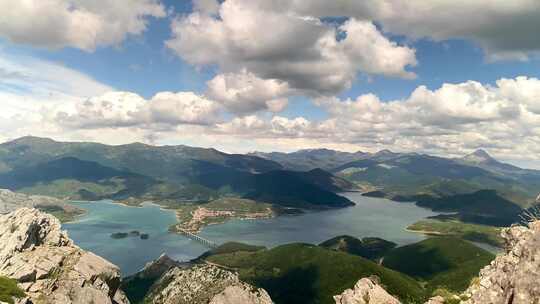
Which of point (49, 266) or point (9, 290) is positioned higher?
point (9, 290)

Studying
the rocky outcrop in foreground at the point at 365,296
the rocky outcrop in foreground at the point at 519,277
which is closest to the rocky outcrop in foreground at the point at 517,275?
the rocky outcrop in foreground at the point at 519,277

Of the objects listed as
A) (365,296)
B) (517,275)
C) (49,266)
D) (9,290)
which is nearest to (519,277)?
(517,275)

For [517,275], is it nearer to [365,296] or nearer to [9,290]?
[365,296]

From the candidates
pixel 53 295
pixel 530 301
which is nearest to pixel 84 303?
pixel 53 295

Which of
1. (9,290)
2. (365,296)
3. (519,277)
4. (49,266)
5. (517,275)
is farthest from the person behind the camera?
(49,266)

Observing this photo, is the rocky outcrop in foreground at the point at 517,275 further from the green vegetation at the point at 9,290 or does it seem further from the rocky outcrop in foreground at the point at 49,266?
the rocky outcrop in foreground at the point at 49,266
